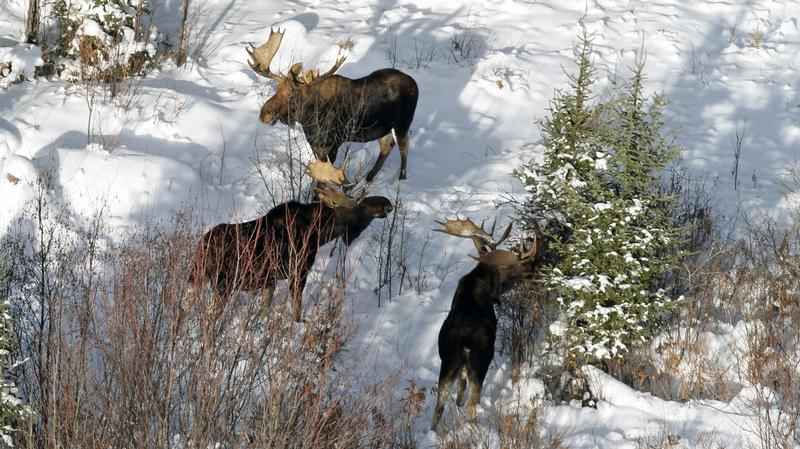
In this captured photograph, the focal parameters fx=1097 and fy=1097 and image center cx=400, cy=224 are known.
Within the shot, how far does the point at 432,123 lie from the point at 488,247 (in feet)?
18.2

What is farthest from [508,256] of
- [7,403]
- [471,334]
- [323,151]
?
[7,403]

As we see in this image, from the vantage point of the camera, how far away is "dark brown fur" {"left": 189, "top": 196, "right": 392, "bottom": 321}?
7.37 metres

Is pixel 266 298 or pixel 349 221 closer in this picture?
pixel 266 298

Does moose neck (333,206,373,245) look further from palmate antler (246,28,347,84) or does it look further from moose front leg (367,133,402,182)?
moose front leg (367,133,402,182)

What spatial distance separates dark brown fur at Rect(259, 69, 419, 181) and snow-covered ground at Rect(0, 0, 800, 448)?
66cm

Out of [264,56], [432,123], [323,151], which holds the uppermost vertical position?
[264,56]

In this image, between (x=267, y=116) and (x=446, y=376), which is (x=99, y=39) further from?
(x=446, y=376)

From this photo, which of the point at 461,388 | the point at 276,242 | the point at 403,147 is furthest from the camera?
the point at 403,147

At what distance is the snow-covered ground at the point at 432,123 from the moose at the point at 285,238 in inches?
11.0

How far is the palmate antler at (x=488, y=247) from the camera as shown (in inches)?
323

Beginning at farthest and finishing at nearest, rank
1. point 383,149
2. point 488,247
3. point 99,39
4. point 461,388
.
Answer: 1. point 99,39
2. point 383,149
3. point 488,247
4. point 461,388

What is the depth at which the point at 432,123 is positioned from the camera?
13742mm

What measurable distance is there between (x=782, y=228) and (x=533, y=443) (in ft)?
16.8

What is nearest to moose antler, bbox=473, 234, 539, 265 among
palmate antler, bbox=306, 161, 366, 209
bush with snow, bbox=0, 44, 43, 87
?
palmate antler, bbox=306, 161, 366, 209
